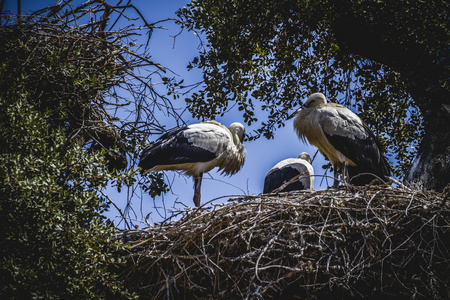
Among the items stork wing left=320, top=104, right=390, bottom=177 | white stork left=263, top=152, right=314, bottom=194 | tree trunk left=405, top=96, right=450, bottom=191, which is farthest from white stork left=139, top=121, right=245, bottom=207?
tree trunk left=405, top=96, right=450, bottom=191

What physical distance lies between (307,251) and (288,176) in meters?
3.18

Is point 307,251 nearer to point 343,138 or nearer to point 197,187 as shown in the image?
point 343,138

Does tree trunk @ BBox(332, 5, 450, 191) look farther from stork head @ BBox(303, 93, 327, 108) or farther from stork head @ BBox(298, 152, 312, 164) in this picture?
stork head @ BBox(298, 152, 312, 164)

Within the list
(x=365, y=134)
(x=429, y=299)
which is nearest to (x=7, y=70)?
(x=429, y=299)

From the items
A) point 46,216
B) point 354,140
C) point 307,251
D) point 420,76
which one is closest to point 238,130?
point 354,140

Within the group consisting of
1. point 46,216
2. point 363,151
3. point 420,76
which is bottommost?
point 46,216

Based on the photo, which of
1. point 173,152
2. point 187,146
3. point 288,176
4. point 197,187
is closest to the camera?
point 173,152

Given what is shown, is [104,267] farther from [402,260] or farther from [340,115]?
[340,115]

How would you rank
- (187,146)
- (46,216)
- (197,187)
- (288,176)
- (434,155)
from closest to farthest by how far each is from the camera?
(46,216)
(434,155)
(187,146)
(197,187)
(288,176)

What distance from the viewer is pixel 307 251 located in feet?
11.1

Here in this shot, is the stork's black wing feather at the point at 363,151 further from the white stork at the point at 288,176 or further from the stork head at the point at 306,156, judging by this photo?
the stork head at the point at 306,156

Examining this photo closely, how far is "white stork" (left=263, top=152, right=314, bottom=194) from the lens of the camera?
21.4 feet

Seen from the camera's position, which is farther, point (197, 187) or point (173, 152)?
point (197, 187)

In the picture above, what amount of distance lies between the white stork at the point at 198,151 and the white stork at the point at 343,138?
98 cm
